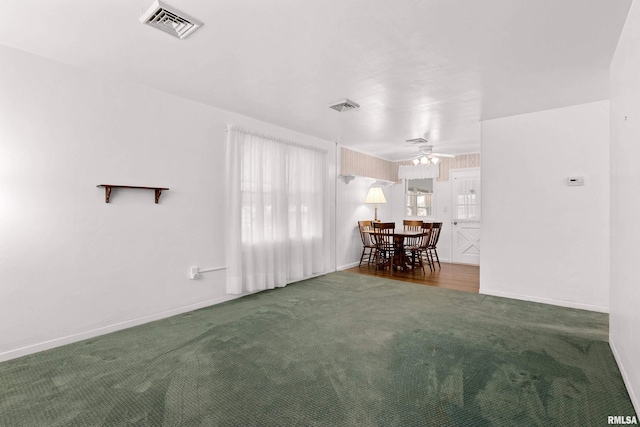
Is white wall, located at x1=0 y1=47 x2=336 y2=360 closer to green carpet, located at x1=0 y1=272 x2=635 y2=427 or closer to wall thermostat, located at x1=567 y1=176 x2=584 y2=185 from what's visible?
green carpet, located at x1=0 y1=272 x2=635 y2=427

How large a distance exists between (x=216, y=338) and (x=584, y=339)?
136 inches

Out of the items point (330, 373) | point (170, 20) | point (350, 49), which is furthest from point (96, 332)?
point (350, 49)

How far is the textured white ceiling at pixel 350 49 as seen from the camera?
2.04 m

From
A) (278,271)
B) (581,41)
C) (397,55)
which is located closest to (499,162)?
(581,41)

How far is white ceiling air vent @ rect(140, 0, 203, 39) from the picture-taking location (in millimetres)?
2000

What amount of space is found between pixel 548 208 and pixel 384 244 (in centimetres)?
297

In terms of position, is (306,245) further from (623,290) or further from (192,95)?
(623,290)

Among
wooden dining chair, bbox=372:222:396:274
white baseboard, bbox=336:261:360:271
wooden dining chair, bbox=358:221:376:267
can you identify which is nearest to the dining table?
wooden dining chair, bbox=372:222:396:274

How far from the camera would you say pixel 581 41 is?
242 cm

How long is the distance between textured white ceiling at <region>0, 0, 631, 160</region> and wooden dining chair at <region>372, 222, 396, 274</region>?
2659 mm

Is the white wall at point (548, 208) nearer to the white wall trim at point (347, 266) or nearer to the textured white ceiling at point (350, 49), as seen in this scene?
the textured white ceiling at point (350, 49)

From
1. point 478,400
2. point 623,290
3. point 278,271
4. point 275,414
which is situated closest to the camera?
point 275,414

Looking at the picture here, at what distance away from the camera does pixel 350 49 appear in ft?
8.32

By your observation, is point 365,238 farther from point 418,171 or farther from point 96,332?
point 96,332
